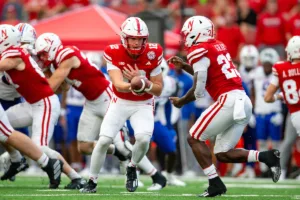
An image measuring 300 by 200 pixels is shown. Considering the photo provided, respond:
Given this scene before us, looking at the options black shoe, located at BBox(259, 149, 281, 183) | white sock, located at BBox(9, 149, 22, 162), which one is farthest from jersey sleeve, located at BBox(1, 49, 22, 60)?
black shoe, located at BBox(259, 149, 281, 183)

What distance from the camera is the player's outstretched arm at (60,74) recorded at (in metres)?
11.1

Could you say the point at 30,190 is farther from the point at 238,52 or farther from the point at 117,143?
the point at 238,52

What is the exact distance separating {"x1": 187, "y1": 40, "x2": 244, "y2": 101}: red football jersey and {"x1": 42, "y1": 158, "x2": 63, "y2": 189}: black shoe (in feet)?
6.64

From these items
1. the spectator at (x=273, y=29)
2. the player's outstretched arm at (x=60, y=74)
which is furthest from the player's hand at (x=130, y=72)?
the spectator at (x=273, y=29)

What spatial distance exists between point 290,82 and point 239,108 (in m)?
2.12

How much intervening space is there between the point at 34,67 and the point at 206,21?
220 cm

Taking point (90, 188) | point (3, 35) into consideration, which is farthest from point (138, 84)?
point (3, 35)

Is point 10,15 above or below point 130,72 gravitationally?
above

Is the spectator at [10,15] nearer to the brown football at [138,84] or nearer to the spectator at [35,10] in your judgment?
the spectator at [35,10]

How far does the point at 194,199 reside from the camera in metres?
9.60

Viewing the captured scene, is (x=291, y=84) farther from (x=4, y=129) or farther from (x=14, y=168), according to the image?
(x=4, y=129)

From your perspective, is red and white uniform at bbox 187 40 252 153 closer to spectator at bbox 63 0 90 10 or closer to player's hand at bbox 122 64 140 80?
player's hand at bbox 122 64 140 80

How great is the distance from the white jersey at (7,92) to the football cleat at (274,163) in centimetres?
333

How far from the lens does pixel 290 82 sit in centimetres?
1164
